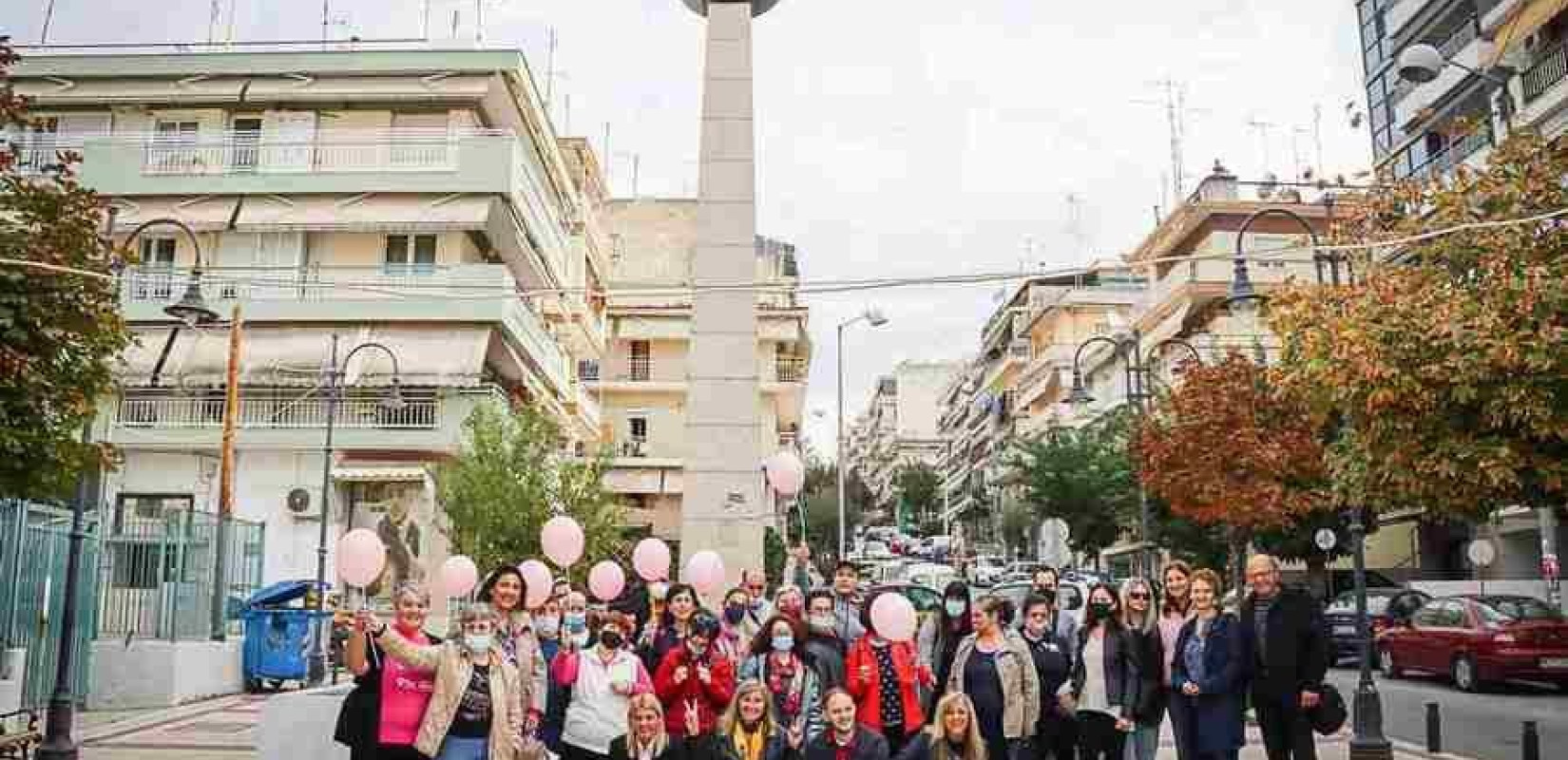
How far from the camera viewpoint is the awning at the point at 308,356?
29.2m

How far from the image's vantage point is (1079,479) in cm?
4147

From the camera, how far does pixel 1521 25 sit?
27391 mm

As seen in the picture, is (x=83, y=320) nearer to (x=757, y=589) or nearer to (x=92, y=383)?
(x=92, y=383)

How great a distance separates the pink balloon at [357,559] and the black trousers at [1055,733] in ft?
14.8

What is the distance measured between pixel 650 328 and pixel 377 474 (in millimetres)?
19510

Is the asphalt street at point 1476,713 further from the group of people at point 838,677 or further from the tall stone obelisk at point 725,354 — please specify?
the tall stone obelisk at point 725,354

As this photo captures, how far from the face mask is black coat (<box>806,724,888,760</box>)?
1.89 m

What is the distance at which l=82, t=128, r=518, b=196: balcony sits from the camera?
2992cm

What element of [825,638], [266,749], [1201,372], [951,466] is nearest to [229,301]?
[1201,372]

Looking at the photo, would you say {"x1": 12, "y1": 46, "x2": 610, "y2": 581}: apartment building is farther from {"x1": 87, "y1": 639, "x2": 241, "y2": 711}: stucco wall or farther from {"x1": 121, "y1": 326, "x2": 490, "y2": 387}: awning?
{"x1": 87, "y1": 639, "x2": 241, "y2": 711}: stucco wall

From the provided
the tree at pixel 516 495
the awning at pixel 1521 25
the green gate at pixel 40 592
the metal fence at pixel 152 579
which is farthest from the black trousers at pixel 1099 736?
the awning at pixel 1521 25

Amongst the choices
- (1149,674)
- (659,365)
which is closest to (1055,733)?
(1149,674)

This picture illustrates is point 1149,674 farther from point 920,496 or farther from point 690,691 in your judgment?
point 920,496

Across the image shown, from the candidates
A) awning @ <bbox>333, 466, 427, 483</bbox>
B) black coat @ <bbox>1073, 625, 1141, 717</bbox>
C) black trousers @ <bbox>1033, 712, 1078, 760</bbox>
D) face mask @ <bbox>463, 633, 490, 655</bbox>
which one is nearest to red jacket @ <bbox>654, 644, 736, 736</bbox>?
face mask @ <bbox>463, 633, 490, 655</bbox>
